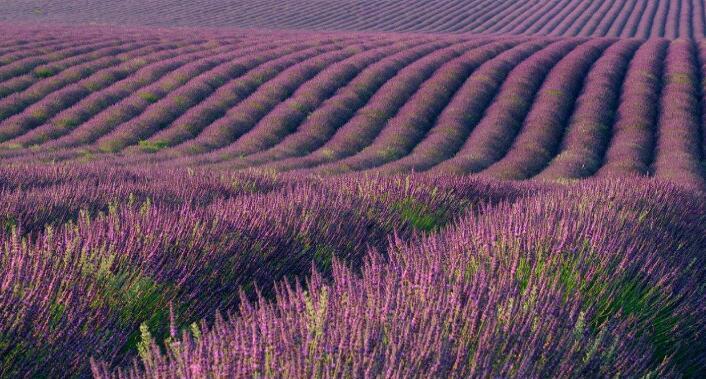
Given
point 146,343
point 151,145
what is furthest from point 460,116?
point 146,343

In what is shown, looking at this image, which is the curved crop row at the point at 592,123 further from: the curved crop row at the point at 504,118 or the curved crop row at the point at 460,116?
the curved crop row at the point at 460,116

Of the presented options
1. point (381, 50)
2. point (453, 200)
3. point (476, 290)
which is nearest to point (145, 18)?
point (381, 50)

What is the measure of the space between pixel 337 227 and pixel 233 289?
111 cm

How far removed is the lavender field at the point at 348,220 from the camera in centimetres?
250

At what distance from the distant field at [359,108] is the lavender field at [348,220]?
0.09 meters

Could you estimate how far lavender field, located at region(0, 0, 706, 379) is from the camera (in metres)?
2.50

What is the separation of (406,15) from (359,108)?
3629 cm

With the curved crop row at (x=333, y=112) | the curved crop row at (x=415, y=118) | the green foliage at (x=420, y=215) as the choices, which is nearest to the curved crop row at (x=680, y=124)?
the curved crop row at (x=415, y=118)

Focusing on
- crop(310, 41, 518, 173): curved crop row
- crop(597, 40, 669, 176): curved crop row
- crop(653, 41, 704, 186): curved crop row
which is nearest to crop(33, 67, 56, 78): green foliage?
crop(310, 41, 518, 173): curved crop row

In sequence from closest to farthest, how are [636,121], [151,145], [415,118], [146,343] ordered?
[146,343] < [151,145] < [636,121] < [415,118]

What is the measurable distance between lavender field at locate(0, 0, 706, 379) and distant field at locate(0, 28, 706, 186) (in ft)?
0.31

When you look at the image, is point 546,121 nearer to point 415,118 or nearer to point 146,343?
point 415,118

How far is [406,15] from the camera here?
5378 centimetres

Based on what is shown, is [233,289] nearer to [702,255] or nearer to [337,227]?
[337,227]
